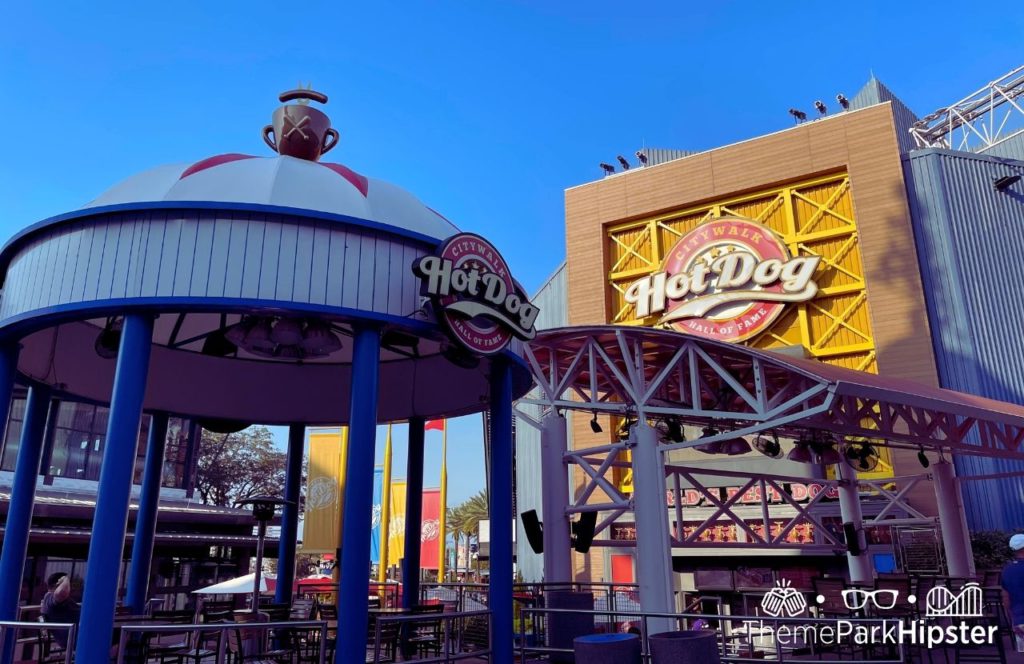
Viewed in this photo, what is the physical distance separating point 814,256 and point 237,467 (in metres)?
45.9

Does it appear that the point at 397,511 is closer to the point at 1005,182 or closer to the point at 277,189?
the point at 277,189

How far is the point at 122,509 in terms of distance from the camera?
27.2 ft

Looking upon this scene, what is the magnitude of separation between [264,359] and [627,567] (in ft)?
74.3

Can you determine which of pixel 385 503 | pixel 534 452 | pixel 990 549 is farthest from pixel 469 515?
pixel 990 549

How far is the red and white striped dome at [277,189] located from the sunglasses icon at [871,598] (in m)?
9.15

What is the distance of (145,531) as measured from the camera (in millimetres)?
13781

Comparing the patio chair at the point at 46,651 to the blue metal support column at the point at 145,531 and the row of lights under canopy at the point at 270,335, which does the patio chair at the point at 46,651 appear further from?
the row of lights under canopy at the point at 270,335

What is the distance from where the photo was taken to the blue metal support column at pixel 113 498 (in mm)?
7875

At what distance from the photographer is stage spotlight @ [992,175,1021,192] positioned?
3031cm

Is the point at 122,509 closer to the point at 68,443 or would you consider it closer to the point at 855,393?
the point at 855,393

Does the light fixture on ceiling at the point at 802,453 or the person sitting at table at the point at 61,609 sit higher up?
the light fixture on ceiling at the point at 802,453

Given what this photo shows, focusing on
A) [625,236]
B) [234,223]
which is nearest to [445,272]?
[234,223]

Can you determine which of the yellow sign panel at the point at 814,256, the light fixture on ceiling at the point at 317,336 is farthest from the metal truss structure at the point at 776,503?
the light fixture on ceiling at the point at 317,336

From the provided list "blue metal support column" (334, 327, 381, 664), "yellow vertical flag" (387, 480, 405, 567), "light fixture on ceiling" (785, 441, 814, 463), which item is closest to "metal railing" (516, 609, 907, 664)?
"blue metal support column" (334, 327, 381, 664)
